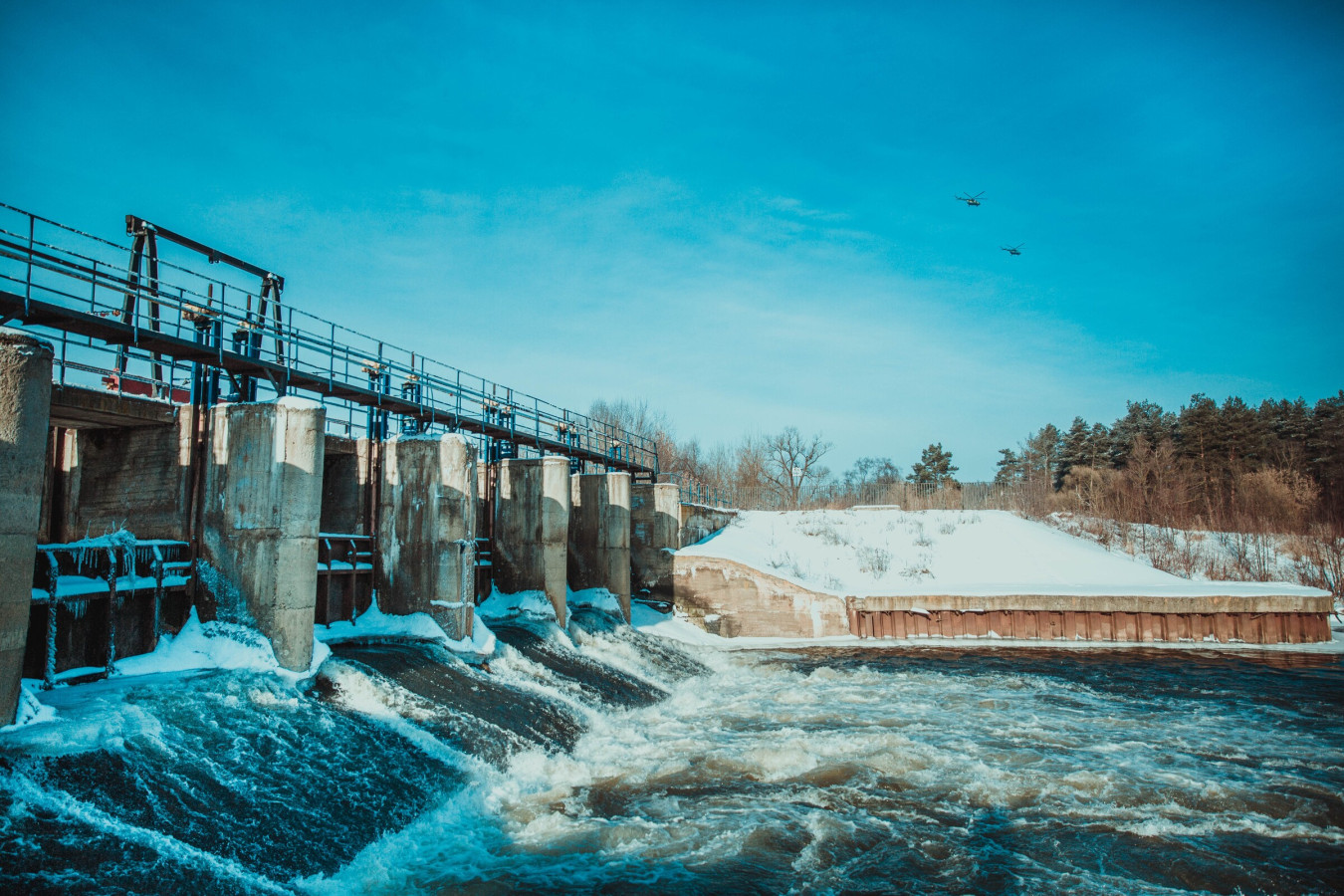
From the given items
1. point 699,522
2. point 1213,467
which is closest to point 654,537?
point 699,522

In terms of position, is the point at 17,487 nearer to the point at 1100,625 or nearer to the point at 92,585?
the point at 92,585

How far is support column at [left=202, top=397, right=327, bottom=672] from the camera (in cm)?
1096

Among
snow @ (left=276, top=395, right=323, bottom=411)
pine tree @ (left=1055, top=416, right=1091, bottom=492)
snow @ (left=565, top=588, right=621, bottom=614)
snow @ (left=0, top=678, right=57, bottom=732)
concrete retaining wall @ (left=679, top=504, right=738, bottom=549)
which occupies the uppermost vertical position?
pine tree @ (left=1055, top=416, right=1091, bottom=492)

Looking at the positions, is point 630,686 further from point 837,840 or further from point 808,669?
point 837,840

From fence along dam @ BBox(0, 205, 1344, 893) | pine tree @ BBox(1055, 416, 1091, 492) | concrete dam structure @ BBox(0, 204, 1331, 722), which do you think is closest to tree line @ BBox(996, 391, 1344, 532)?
pine tree @ BBox(1055, 416, 1091, 492)

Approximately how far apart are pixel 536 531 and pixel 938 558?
63.6 feet

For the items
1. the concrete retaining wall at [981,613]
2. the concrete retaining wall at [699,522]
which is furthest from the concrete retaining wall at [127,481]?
→ the concrete retaining wall at [699,522]

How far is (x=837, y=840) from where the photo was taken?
8.53 metres

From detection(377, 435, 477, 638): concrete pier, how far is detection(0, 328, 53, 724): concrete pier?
7.55 metres

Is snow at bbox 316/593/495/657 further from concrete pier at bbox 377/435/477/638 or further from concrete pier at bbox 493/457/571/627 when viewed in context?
concrete pier at bbox 493/457/571/627

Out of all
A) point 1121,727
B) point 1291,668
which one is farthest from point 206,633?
point 1291,668

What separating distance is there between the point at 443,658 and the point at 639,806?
17.4 feet

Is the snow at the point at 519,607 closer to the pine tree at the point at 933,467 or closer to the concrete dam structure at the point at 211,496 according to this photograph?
the concrete dam structure at the point at 211,496

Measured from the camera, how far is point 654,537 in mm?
26172
